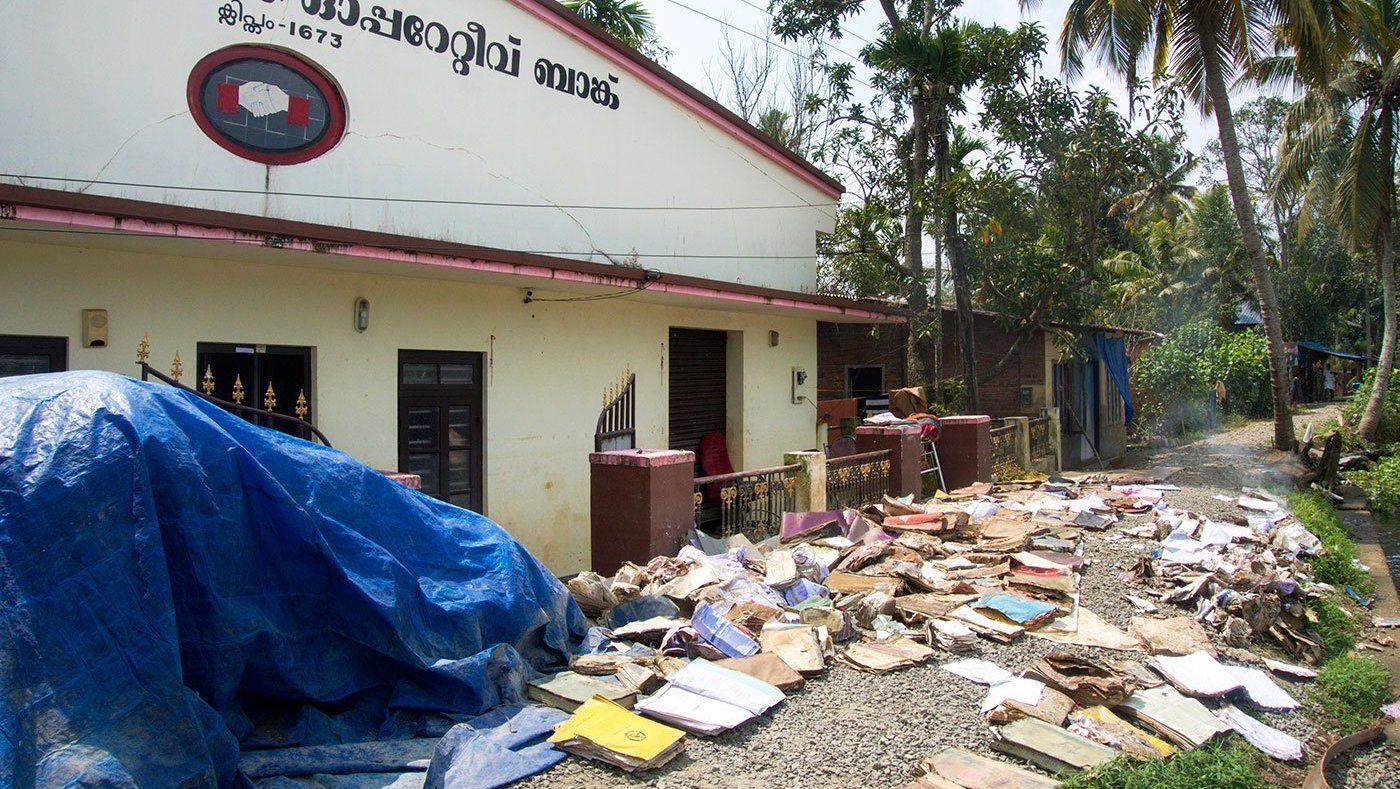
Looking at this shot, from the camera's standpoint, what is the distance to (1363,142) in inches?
767

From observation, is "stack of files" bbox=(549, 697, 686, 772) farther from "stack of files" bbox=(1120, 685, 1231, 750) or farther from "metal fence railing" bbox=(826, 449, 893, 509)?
"metal fence railing" bbox=(826, 449, 893, 509)

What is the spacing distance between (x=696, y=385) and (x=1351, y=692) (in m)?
8.31

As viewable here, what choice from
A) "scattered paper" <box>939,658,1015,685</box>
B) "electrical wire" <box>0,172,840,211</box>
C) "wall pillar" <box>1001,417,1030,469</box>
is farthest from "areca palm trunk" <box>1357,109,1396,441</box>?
"scattered paper" <box>939,658,1015,685</box>

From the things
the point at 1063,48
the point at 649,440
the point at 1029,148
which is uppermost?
the point at 1063,48

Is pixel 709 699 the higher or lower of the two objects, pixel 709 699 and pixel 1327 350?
the lower

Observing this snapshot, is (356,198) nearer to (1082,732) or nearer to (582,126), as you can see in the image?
(582,126)

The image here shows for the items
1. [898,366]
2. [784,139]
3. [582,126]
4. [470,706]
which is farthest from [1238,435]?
[470,706]

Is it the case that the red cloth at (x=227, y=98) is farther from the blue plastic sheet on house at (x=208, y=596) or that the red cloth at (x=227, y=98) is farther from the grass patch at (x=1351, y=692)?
the grass patch at (x=1351, y=692)

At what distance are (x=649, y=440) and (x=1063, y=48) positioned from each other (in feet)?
36.3

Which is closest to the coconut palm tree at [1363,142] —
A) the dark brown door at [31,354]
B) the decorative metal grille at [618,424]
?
the decorative metal grille at [618,424]

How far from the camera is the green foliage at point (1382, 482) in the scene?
16625 mm

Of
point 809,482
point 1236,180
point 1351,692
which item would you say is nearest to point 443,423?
point 809,482

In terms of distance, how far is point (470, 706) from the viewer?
472 centimetres

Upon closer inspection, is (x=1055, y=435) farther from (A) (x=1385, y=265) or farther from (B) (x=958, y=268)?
(A) (x=1385, y=265)
